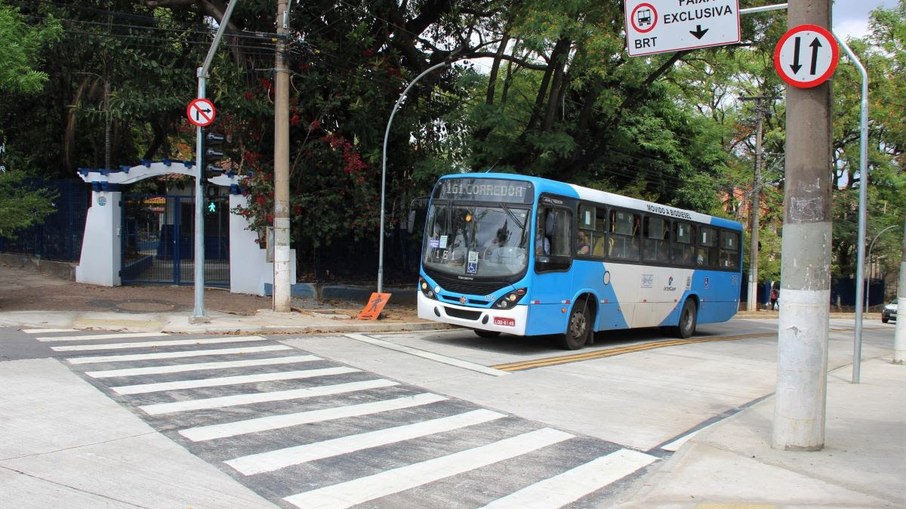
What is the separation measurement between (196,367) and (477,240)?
565cm

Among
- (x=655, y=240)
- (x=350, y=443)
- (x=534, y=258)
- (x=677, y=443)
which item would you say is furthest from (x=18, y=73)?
(x=677, y=443)

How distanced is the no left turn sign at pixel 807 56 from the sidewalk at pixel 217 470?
3.62 metres

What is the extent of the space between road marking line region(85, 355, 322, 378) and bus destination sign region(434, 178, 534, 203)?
14.3 feet

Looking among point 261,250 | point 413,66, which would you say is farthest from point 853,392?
point 413,66

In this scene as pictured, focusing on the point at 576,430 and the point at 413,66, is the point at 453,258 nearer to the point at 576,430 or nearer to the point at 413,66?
the point at 576,430

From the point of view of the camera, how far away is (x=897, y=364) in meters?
15.2

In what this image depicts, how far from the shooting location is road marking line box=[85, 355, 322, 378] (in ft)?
32.2

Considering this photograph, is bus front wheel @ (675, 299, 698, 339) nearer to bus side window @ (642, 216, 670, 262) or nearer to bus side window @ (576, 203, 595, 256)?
bus side window @ (642, 216, 670, 262)

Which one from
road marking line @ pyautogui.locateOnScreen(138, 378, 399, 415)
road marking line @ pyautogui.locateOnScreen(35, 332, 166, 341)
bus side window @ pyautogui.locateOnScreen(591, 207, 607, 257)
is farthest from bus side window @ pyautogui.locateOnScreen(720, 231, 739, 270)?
road marking line @ pyautogui.locateOnScreen(35, 332, 166, 341)

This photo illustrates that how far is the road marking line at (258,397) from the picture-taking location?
8.09 meters

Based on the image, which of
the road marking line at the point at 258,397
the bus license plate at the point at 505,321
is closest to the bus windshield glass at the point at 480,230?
the bus license plate at the point at 505,321

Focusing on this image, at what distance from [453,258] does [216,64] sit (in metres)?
10.0

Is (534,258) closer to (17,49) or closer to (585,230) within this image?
(585,230)

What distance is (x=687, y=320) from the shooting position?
19906 mm
